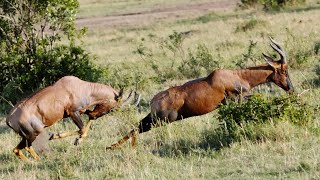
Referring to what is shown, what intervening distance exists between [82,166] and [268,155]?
93.2 inches

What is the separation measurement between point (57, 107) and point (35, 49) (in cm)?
592

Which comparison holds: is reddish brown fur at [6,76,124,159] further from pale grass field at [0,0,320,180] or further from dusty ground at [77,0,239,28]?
dusty ground at [77,0,239,28]

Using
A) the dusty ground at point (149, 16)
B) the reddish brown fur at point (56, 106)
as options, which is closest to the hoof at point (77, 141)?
the reddish brown fur at point (56, 106)

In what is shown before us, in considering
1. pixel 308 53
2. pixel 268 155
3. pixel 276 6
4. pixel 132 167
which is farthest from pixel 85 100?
pixel 276 6

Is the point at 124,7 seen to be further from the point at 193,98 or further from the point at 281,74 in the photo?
the point at 193,98

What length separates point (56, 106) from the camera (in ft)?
31.8

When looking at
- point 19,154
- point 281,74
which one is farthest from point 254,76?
point 19,154

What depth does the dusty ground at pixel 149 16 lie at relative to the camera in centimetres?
3709

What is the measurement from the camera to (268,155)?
26.1 feet

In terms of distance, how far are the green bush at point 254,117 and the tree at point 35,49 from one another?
6469 mm

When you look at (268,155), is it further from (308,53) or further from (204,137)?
(308,53)

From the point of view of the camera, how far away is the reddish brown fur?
31.0ft

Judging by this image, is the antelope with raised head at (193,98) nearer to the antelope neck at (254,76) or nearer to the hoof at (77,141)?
the antelope neck at (254,76)

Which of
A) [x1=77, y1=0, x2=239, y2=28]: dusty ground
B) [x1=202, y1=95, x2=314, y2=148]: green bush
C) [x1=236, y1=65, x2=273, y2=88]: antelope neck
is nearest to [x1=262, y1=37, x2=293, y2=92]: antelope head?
[x1=236, y1=65, x2=273, y2=88]: antelope neck
